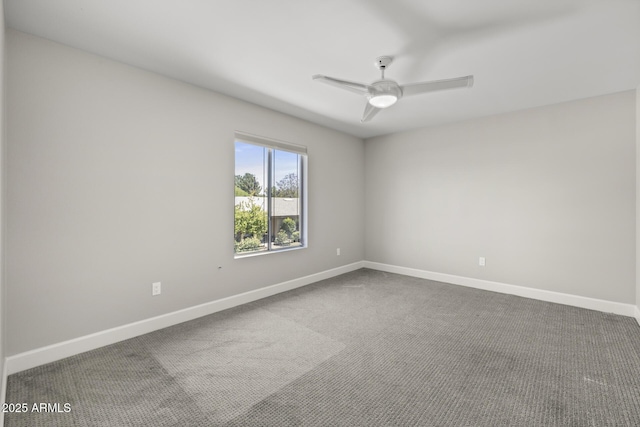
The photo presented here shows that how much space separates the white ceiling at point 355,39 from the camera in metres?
1.91

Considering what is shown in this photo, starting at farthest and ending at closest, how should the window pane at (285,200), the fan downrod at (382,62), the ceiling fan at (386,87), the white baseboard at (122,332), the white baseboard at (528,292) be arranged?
the window pane at (285,200) → the white baseboard at (528,292) → the fan downrod at (382,62) → the ceiling fan at (386,87) → the white baseboard at (122,332)

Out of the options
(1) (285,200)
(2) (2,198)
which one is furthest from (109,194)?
(1) (285,200)

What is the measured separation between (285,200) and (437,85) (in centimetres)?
250

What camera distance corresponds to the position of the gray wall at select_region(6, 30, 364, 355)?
7.13 feet

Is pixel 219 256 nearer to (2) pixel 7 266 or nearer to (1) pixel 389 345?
(2) pixel 7 266

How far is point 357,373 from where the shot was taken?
213cm

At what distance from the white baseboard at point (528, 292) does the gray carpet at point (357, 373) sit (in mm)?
177

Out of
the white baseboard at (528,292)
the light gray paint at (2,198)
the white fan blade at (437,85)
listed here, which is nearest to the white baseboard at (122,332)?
the light gray paint at (2,198)

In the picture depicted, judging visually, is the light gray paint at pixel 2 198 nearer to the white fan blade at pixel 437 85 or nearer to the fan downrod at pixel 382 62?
the fan downrod at pixel 382 62

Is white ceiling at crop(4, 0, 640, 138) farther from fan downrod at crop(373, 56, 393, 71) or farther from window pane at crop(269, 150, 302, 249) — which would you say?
window pane at crop(269, 150, 302, 249)

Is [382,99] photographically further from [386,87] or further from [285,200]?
[285,200]

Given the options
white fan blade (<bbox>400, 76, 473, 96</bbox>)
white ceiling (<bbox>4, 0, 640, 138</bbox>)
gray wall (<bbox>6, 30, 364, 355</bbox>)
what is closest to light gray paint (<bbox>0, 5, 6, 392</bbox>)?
gray wall (<bbox>6, 30, 364, 355</bbox>)

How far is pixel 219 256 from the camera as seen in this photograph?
11.1 ft

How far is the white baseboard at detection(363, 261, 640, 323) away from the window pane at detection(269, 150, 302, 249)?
6.39 feet
